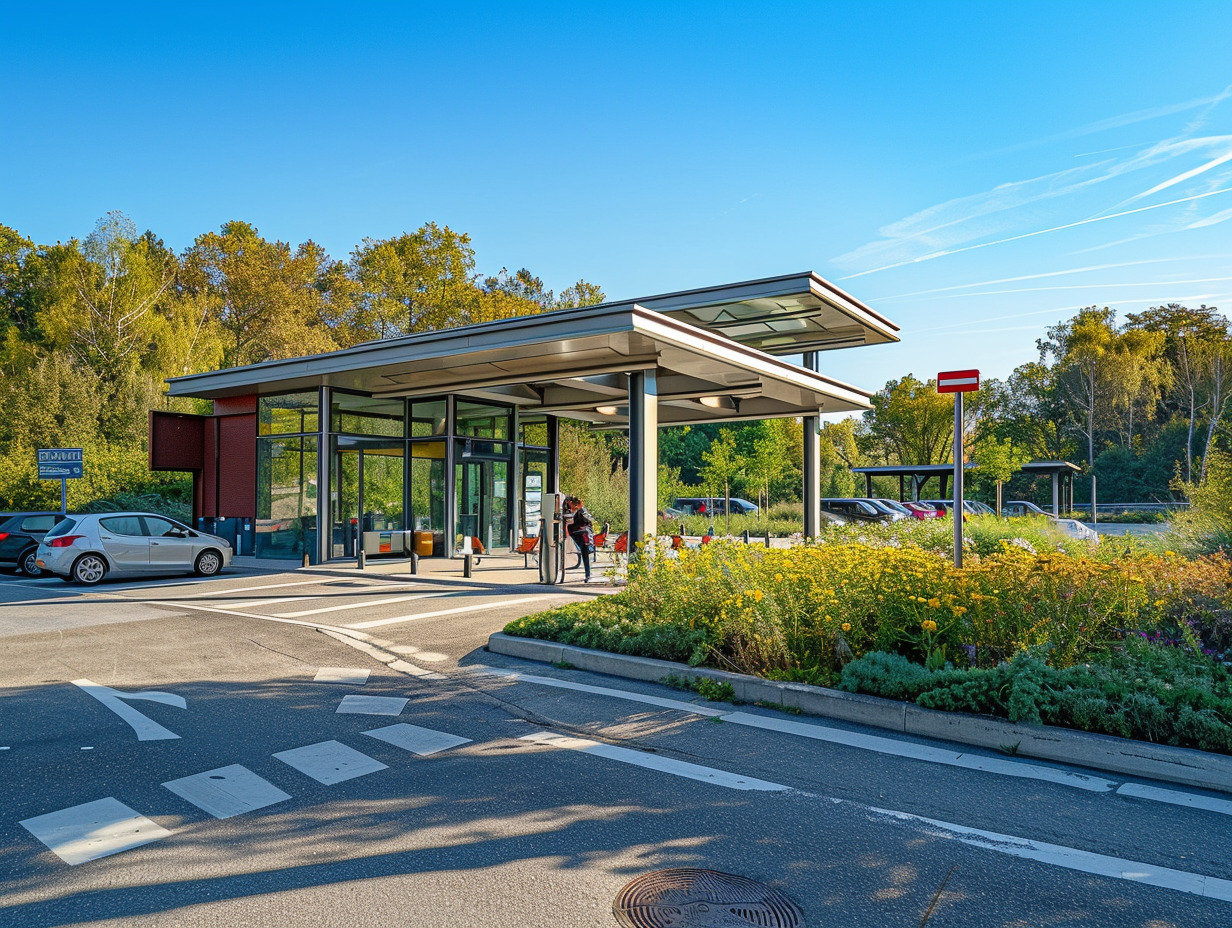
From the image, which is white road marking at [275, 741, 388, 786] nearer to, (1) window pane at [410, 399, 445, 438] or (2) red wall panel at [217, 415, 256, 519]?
(1) window pane at [410, 399, 445, 438]

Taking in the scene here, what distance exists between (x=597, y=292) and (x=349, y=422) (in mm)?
25556

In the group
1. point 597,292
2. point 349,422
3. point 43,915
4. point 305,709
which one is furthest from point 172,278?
point 43,915

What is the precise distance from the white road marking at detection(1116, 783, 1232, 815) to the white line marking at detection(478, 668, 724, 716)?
272 centimetres

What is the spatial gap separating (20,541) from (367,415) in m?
8.18

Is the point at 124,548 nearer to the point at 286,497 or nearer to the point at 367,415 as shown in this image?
the point at 286,497

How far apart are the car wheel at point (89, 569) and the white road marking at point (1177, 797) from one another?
17111 millimetres

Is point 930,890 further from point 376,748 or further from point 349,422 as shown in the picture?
point 349,422

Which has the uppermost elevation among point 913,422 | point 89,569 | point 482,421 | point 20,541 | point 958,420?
point 913,422

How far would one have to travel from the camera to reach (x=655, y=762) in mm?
5281

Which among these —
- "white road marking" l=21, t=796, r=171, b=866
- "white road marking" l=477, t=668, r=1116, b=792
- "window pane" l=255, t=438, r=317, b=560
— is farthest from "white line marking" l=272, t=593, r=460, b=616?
"white road marking" l=21, t=796, r=171, b=866

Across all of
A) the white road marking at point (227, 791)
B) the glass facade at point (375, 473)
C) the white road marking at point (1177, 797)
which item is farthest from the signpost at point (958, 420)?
the glass facade at point (375, 473)

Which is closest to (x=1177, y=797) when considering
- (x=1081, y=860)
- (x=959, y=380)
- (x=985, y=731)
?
(x=985, y=731)

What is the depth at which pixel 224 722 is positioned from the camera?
20.1 feet

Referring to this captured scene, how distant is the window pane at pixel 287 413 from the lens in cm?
1975
